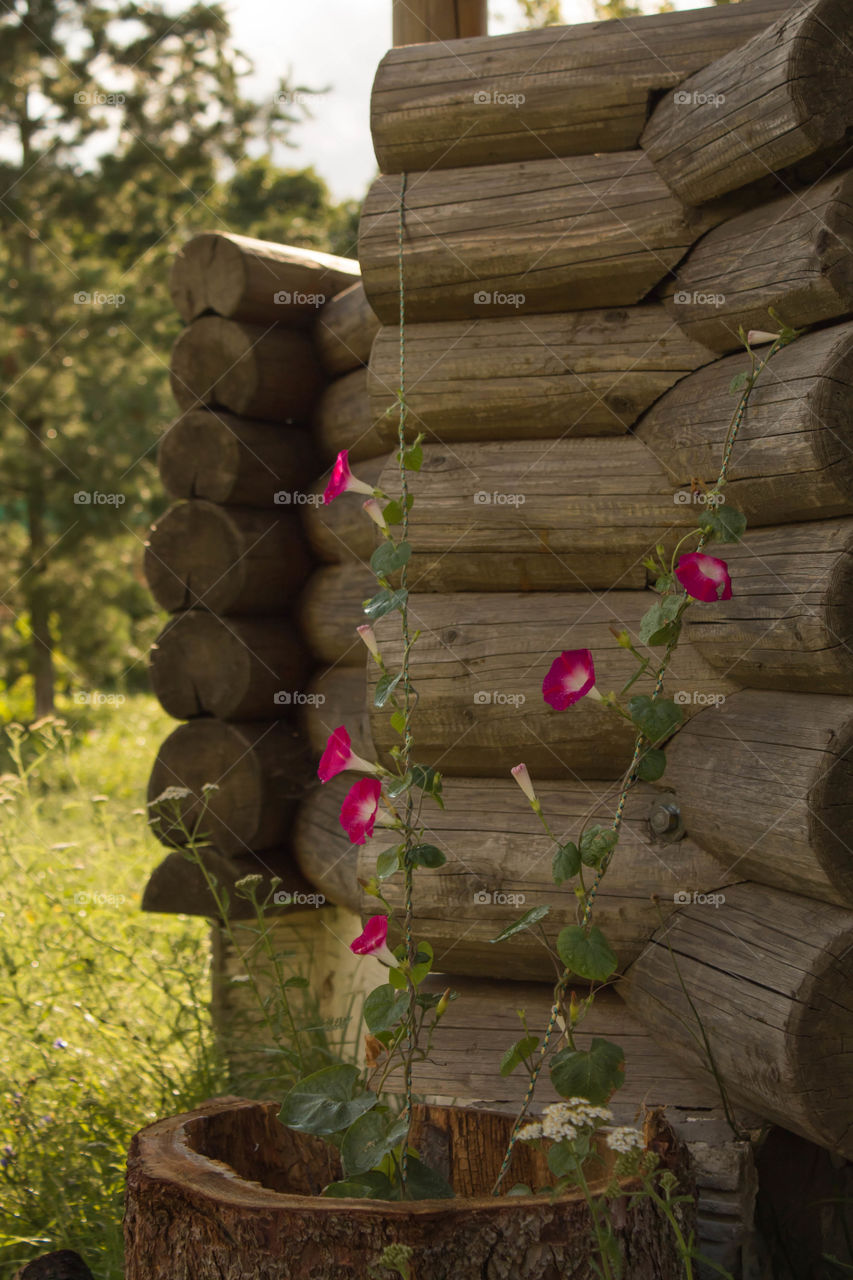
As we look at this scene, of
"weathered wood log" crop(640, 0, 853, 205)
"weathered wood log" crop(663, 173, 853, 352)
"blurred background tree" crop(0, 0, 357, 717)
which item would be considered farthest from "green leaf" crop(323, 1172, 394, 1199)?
"blurred background tree" crop(0, 0, 357, 717)

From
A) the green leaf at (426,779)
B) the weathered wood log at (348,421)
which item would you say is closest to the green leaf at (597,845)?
the green leaf at (426,779)

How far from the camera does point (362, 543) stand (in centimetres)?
389

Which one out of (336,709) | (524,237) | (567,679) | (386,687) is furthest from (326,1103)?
(336,709)

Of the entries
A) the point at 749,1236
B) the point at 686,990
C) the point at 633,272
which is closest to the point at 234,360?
the point at 633,272

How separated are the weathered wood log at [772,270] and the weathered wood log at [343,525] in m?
1.25

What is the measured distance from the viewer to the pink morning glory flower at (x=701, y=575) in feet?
6.39

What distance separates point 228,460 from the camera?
4211 mm

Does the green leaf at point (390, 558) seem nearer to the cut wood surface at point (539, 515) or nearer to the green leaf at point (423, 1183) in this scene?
Answer: the cut wood surface at point (539, 515)

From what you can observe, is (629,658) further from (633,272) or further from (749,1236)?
(749,1236)

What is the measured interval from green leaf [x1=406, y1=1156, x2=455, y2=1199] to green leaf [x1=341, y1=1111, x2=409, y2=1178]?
0.11m

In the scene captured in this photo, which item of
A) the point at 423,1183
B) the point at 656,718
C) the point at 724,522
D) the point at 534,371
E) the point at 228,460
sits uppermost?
the point at 228,460

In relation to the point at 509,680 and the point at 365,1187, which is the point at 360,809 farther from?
the point at 509,680

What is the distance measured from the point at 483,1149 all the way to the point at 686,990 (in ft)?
1.76

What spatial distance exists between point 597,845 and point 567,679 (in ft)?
0.95
